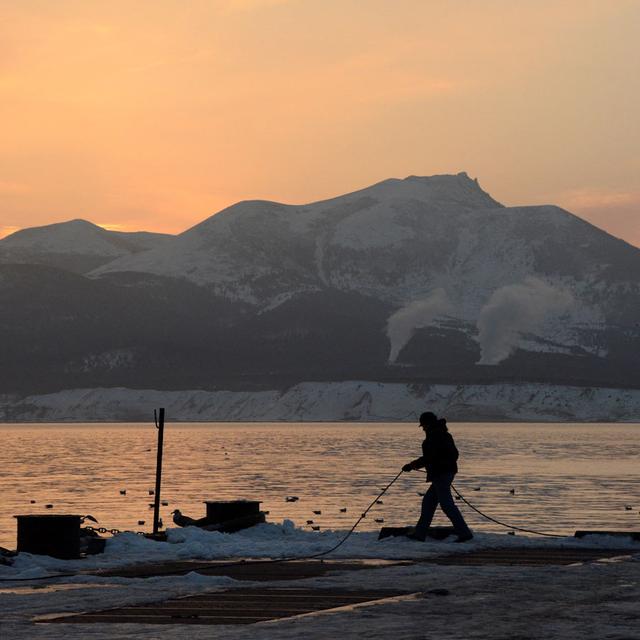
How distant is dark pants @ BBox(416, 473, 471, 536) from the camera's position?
94.8 ft

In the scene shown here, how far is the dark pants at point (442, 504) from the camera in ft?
94.8

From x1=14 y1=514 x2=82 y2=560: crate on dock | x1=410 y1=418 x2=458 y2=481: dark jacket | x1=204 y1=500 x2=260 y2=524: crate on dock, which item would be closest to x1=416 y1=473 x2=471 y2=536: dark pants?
x1=410 y1=418 x2=458 y2=481: dark jacket

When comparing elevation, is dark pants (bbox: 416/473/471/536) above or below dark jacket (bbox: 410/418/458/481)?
below

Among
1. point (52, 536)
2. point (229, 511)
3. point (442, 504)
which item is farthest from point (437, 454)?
point (52, 536)

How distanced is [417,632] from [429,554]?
10859mm

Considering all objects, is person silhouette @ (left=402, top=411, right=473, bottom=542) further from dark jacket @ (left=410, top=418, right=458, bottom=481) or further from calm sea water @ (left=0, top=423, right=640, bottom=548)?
calm sea water @ (left=0, top=423, right=640, bottom=548)

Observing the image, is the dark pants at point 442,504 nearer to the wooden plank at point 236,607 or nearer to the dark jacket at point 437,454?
the dark jacket at point 437,454

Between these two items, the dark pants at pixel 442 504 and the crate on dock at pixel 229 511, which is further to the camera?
the crate on dock at pixel 229 511

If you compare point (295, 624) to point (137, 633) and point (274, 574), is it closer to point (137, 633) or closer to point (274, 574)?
point (137, 633)

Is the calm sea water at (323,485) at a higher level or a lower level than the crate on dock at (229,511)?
lower

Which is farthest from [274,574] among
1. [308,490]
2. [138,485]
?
[138,485]

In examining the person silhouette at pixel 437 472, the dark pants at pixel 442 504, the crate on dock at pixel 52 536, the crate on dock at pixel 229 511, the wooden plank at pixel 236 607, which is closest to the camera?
the wooden plank at pixel 236 607

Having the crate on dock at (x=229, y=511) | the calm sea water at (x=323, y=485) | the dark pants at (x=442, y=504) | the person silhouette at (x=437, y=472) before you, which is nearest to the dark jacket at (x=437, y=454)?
the person silhouette at (x=437, y=472)

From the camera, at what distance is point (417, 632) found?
1652 centimetres
